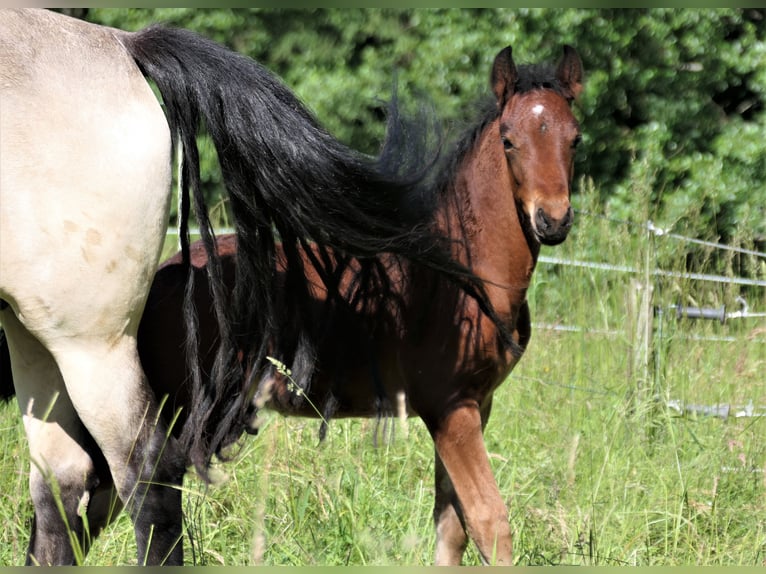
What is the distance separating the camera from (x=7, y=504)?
12.6 ft

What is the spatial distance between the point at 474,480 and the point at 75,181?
1.56 meters

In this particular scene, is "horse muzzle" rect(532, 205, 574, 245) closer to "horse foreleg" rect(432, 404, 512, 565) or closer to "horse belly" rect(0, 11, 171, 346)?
"horse foreleg" rect(432, 404, 512, 565)

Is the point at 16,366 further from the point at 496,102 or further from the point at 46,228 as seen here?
the point at 496,102

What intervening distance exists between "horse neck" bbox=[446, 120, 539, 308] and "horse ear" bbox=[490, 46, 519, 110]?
0.36 feet

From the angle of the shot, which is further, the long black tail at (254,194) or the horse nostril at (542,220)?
the horse nostril at (542,220)

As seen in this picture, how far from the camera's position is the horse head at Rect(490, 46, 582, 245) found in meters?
3.26

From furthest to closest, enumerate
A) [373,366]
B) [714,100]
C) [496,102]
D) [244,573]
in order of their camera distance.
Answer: [714,100], [496,102], [373,366], [244,573]

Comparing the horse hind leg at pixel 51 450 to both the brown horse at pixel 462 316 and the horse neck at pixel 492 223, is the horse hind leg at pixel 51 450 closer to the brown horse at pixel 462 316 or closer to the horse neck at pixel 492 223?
the brown horse at pixel 462 316

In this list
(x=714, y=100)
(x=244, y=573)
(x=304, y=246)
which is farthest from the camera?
(x=714, y=100)

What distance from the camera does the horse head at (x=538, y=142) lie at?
10.7 feet

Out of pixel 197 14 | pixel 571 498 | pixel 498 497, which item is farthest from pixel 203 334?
pixel 197 14

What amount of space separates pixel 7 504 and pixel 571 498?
2.15 m

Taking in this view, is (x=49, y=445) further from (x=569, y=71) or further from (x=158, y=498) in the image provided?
(x=569, y=71)

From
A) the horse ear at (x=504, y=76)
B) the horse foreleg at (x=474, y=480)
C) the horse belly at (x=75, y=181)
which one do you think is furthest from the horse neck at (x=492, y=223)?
the horse belly at (x=75, y=181)
